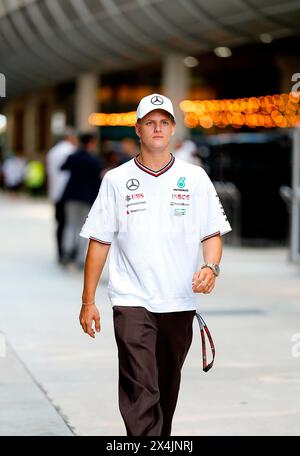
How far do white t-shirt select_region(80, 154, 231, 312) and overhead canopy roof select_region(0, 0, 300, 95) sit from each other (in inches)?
756

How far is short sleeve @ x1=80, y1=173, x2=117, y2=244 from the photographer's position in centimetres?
538

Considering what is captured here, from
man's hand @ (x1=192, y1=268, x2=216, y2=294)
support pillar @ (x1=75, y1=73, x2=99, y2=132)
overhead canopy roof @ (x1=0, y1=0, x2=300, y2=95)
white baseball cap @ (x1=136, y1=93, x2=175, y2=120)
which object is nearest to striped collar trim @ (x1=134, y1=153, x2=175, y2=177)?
white baseball cap @ (x1=136, y1=93, x2=175, y2=120)

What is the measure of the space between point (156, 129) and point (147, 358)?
3.53 feet

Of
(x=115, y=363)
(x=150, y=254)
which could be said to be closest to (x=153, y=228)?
(x=150, y=254)

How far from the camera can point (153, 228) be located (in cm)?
531

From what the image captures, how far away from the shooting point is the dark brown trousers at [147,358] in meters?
5.23

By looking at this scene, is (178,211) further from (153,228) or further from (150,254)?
(150,254)

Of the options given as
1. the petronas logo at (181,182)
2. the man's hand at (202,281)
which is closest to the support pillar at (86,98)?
the petronas logo at (181,182)

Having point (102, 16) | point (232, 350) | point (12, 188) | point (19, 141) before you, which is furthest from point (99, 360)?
point (19, 141)

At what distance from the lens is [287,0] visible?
78.1ft

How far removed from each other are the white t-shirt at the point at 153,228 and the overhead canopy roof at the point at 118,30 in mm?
19209

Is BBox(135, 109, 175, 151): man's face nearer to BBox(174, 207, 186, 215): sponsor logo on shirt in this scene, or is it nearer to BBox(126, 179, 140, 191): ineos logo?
BBox(126, 179, 140, 191): ineos logo

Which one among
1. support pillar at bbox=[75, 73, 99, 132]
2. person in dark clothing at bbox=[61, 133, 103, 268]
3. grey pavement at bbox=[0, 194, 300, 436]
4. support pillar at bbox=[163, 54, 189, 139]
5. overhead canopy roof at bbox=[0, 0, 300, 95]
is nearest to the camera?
grey pavement at bbox=[0, 194, 300, 436]

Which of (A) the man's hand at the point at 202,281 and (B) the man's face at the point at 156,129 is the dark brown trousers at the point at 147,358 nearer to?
(A) the man's hand at the point at 202,281
